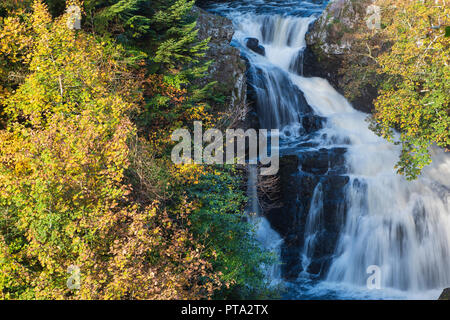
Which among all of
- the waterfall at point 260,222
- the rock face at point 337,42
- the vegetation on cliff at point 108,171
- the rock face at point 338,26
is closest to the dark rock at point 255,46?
the rock face at point 337,42

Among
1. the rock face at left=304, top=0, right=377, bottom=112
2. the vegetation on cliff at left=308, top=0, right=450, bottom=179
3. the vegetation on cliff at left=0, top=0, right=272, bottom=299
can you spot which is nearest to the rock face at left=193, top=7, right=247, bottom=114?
the vegetation on cliff at left=0, top=0, right=272, bottom=299

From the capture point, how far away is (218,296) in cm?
1196

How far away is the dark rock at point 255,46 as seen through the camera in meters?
25.5

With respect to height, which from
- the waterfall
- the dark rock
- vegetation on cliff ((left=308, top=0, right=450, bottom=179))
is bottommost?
the waterfall

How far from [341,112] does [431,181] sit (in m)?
7.67

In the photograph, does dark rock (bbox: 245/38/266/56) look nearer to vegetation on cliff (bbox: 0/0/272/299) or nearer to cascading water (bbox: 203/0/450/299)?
cascading water (bbox: 203/0/450/299)

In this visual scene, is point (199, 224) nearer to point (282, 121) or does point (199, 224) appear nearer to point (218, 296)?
point (218, 296)

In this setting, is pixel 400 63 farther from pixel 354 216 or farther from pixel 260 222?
pixel 260 222

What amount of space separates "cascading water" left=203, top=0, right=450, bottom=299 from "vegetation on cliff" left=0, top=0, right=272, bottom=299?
205 inches

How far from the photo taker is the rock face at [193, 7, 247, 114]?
61.3ft

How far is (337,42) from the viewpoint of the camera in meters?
24.3

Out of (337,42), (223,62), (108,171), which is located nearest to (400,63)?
(337,42)

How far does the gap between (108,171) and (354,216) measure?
12652mm
